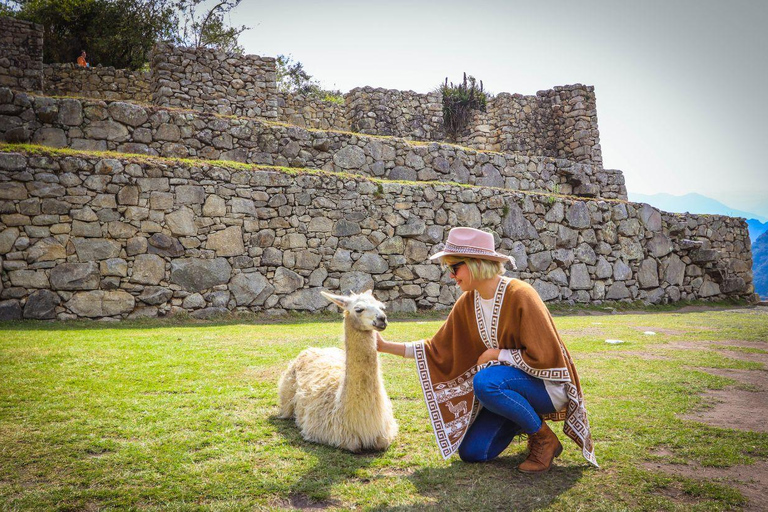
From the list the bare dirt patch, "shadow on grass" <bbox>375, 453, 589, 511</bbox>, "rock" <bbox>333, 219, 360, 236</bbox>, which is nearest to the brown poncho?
"shadow on grass" <bbox>375, 453, 589, 511</bbox>

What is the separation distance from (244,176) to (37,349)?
4.83m

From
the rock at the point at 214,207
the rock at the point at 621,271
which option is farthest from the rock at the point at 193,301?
the rock at the point at 621,271

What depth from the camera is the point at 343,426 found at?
132 inches

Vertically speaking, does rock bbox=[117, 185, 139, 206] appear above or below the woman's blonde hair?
above

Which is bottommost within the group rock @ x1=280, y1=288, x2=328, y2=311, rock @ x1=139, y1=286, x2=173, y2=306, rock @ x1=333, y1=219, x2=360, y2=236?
rock @ x1=280, y1=288, x2=328, y2=311

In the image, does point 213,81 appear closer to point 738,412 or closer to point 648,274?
point 648,274

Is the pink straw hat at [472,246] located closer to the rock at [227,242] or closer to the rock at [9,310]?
the rock at [227,242]

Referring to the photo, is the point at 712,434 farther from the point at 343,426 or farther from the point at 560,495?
the point at 343,426

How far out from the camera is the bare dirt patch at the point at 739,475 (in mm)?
2609

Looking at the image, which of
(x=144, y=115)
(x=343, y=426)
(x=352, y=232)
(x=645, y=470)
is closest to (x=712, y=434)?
(x=645, y=470)

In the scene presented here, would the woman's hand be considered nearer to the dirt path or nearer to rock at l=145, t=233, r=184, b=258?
the dirt path

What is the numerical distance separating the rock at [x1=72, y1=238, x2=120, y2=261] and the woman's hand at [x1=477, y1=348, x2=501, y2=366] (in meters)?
7.54

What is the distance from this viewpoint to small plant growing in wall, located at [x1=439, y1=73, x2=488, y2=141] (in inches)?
Result: 623

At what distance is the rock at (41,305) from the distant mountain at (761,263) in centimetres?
2151
